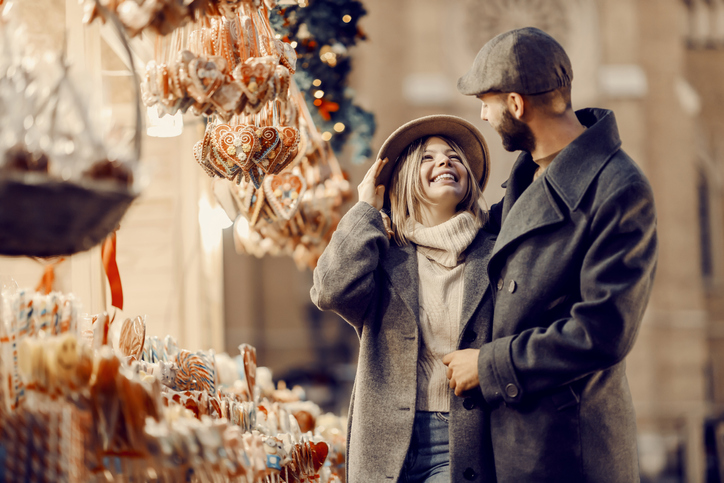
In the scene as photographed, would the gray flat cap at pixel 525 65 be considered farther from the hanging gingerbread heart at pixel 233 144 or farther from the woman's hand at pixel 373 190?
the hanging gingerbread heart at pixel 233 144

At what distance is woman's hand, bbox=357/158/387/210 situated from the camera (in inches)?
91.4

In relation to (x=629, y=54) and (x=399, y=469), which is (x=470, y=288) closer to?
(x=399, y=469)

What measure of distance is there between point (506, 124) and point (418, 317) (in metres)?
0.62

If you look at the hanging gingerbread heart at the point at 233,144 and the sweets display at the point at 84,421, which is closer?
the sweets display at the point at 84,421

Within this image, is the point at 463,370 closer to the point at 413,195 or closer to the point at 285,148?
the point at 413,195

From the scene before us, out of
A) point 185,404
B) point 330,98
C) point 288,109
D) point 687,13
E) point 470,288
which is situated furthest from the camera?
point 687,13

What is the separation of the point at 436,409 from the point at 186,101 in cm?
112

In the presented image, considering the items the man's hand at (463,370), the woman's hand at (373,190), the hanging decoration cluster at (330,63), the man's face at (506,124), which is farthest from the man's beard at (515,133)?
the hanging decoration cluster at (330,63)

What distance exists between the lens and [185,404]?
198 centimetres

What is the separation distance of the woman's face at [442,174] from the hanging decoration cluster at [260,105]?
0.46m

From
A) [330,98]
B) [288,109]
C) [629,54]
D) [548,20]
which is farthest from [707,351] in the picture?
[288,109]

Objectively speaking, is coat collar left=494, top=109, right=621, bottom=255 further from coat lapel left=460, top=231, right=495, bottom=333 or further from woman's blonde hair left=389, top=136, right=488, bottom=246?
woman's blonde hair left=389, top=136, right=488, bottom=246

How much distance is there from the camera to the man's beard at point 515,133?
2014mm

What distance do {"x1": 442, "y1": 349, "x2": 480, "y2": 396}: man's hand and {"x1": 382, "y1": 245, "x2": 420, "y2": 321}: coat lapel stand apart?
7.5 inches
